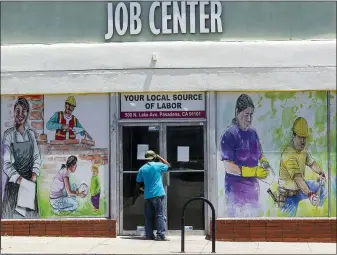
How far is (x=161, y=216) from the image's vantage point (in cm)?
1424

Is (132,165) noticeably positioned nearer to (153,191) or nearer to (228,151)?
(153,191)

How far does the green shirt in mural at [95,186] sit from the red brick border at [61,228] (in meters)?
0.53

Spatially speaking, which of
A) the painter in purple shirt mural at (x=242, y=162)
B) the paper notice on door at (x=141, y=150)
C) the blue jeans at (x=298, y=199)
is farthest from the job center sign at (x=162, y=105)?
the blue jeans at (x=298, y=199)

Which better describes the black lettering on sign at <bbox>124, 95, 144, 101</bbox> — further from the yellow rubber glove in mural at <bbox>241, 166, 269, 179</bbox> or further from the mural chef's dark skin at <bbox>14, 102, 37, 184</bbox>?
the yellow rubber glove in mural at <bbox>241, 166, 269, 179</bbox>

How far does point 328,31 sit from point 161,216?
463cm

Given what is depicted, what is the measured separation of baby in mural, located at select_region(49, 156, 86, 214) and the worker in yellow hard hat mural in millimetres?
3781

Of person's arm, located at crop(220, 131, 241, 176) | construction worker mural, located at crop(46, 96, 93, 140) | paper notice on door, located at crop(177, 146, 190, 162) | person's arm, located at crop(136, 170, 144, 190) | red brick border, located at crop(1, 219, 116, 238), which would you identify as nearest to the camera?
person's arm, located at crop(136, 170, 144, 190)

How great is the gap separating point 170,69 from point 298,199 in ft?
11.1

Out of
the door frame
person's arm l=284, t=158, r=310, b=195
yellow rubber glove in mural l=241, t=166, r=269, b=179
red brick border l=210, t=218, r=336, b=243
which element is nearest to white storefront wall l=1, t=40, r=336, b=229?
the door frame

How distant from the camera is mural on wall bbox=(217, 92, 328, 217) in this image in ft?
47.3

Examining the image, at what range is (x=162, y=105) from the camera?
14.8 m

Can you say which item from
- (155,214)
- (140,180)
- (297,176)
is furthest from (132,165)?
(297,176)

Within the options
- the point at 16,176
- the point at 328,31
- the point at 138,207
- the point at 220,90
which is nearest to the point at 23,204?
the point at 16,176

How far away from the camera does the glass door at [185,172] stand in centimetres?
1472
